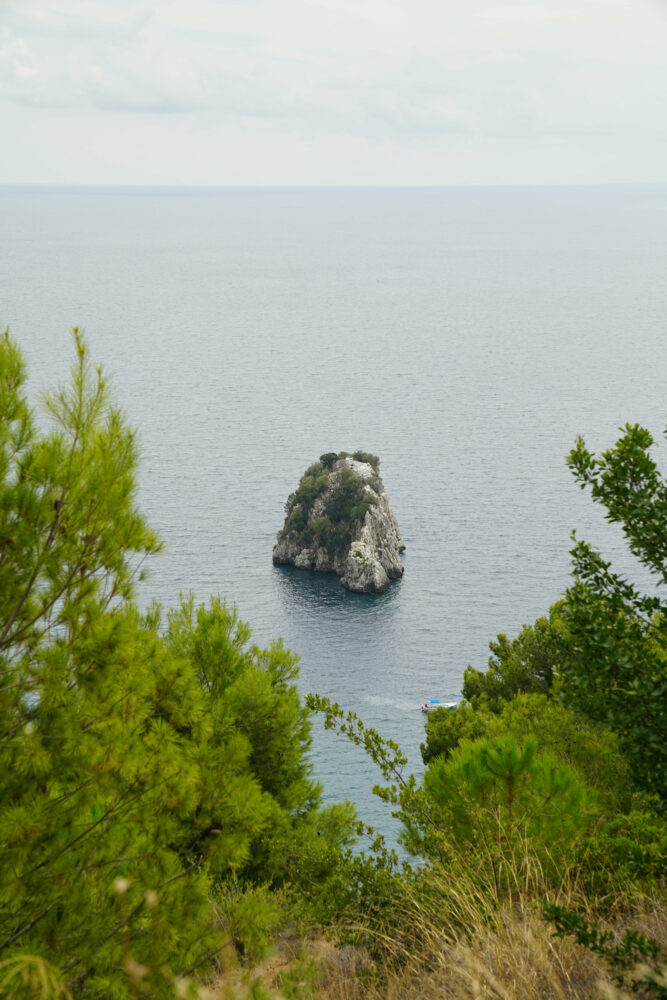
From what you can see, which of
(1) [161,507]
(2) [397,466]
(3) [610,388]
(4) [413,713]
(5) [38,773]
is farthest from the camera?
(3) [610,388]

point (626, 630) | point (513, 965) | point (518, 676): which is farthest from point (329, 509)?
point (513, 965)

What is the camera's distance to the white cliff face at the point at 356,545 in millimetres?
83625

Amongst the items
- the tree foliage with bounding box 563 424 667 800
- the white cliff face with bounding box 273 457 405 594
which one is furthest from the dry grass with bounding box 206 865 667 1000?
the white cliff face with bounding box 273 457 405 594

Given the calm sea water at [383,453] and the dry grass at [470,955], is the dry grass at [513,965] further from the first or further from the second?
the calm sea water at [383,453]

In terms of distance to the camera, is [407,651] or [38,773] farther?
[407,651]

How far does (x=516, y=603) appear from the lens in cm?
7681

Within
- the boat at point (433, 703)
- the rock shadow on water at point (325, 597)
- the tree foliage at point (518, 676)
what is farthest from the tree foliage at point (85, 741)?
the rock shadow on water at point (325, 597)

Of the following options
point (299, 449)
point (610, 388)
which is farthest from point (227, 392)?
point (610, 388)

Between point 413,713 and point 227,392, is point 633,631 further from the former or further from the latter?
point 227,392

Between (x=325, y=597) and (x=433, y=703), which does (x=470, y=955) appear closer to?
(x=433, y=703)

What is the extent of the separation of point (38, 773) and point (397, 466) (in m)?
100

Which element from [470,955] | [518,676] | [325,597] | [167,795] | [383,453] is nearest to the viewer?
[470,955]

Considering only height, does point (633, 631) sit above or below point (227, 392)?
below

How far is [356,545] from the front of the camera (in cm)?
8550
